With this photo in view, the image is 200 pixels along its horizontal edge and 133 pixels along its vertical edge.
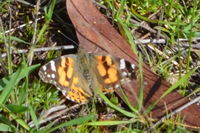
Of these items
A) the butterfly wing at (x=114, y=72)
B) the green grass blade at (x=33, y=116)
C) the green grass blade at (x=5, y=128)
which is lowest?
the green grass blade at (x=5, y=128)

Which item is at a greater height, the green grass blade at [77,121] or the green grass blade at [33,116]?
the green grass blade at [33,116]

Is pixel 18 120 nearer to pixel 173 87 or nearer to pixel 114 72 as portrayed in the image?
pixel 114 72

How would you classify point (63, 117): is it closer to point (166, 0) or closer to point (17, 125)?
point (17, 125)

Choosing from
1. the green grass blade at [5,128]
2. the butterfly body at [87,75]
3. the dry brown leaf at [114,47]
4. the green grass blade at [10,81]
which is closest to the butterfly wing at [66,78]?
the butterfly body at [87,75]

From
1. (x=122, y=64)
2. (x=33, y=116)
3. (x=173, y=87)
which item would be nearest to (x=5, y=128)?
(x=33, y=116)

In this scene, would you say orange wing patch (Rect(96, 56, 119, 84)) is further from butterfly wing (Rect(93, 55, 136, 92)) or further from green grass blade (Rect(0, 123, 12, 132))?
green grass blade (Rect(0, 123, 12, 132))

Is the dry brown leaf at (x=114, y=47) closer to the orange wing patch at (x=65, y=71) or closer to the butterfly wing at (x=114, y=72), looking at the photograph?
the butterfly wing at (x=114, y=72)

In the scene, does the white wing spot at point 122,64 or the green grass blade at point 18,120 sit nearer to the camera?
the green grass blade at point 18,120
